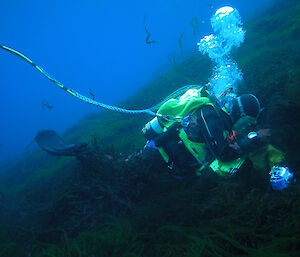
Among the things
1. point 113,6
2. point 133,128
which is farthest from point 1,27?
point 133,128

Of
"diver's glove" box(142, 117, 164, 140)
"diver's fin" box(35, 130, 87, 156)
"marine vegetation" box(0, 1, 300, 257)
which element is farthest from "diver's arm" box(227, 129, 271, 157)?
"diver's fin" box(35, 130, 87, 156)

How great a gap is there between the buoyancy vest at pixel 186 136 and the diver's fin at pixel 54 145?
2.31 metres

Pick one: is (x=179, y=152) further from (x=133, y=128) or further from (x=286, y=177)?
(x=133, y=128)

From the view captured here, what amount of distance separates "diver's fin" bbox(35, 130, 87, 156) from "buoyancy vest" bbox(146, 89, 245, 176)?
7.57 ft

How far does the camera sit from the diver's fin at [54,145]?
440 cm

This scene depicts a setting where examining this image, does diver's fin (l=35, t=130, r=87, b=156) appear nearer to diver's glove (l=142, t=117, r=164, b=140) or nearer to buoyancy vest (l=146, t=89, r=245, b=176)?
diver's glove (l=142, t=117, r=164, b=140)

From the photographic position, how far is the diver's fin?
4398 millimetres

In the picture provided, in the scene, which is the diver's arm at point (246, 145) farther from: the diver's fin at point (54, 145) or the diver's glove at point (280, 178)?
the diver's fin at point (54, 145)

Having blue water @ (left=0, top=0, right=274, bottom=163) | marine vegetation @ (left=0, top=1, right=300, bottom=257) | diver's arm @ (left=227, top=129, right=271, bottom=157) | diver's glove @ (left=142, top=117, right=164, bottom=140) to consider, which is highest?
blue water @ (left=0, top=0, right=274, bottom=163)

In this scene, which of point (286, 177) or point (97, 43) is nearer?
point (286, 177)

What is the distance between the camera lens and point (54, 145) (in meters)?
4.63

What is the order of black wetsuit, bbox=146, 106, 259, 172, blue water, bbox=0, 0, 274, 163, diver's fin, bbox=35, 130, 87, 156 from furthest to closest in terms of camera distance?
1. blue water, bbox=0, 0, 274, 163
2. diver's fin, bbox=35, 130, 87, 156
3. black wetsuit, bbox=146, 106, 259, 172

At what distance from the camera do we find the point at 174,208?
3467 mm

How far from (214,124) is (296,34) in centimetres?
1204
